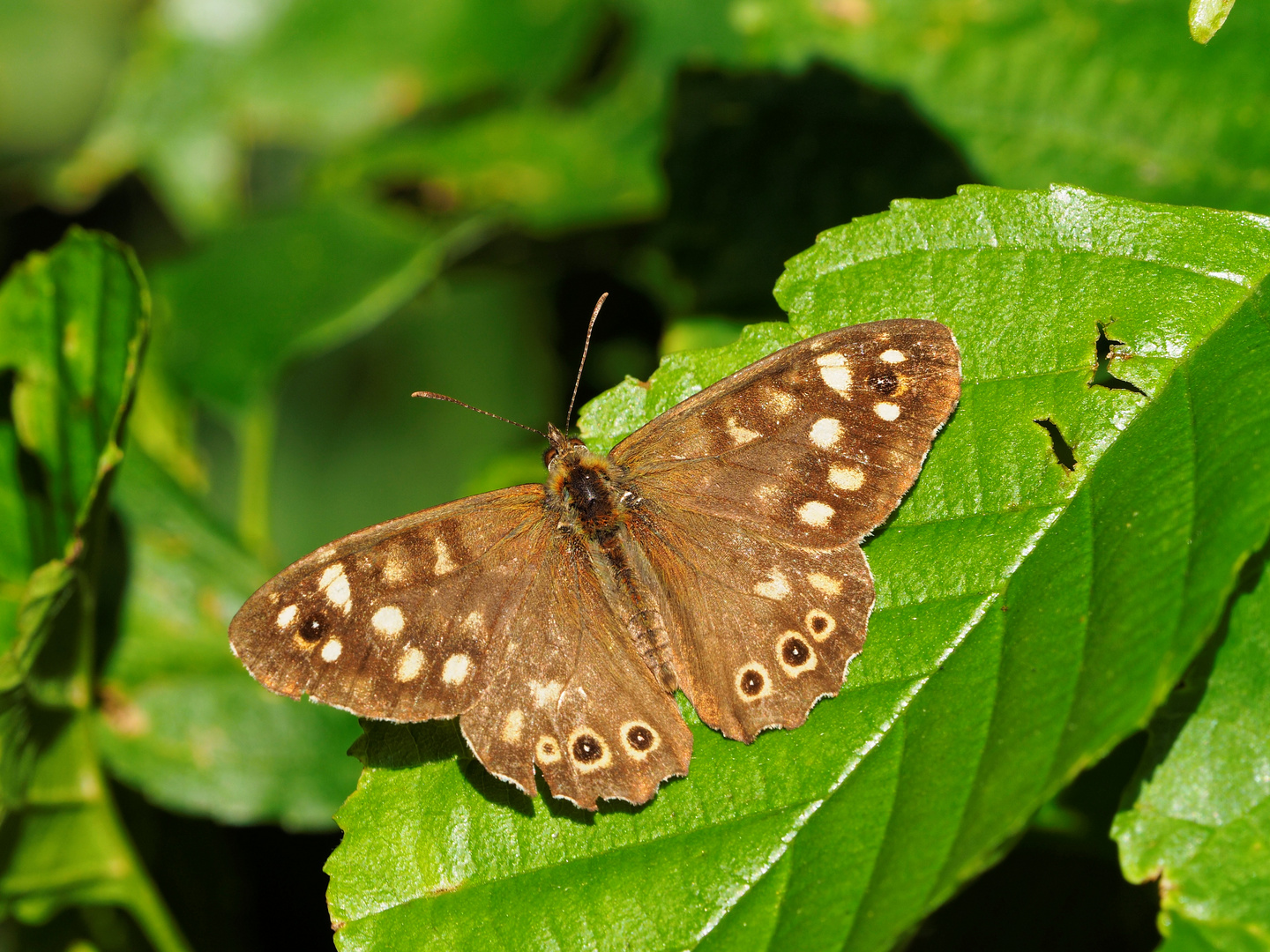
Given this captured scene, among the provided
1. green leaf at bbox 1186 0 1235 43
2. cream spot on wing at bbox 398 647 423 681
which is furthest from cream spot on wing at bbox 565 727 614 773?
green leaf at bbox 1186 0 1235 43

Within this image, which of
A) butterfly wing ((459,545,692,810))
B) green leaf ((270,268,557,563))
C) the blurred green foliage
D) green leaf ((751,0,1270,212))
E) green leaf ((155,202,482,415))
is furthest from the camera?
green leaf ((270,268,557,563))

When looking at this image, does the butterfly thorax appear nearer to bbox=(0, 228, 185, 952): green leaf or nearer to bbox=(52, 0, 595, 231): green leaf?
bbox=(0, 228, 185, 952): green leaf

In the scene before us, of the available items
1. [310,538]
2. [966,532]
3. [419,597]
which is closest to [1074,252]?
[966,532]

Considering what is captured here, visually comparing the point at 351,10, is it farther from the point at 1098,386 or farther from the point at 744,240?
the point at 1098,386

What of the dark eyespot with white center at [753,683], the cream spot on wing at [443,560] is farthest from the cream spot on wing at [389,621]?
the dark eyespot with white center at [753,683]

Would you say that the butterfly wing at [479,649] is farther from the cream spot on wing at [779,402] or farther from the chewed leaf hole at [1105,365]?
the chewed leaf hole at [1105,365]
